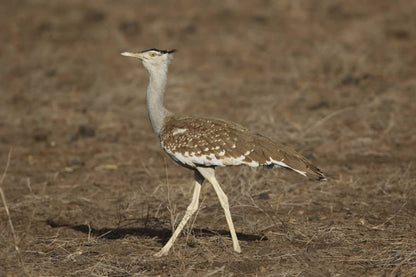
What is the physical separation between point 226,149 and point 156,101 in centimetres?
83

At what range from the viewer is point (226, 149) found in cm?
476

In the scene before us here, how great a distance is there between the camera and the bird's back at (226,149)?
15.5 ft

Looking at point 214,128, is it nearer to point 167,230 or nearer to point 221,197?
point 221,197

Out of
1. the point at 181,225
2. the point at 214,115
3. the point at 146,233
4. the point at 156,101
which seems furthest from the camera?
the point at 214,115

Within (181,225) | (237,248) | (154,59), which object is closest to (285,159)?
(237,248)

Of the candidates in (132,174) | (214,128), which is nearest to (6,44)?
(132,174)

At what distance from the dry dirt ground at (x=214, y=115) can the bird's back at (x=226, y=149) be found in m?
0.47

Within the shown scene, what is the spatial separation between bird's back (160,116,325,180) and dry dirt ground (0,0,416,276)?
47 centimetres

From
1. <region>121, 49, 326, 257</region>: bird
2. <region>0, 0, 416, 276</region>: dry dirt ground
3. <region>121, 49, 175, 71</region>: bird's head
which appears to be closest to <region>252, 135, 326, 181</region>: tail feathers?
<region>121, 49, 326, 257</region>: bird

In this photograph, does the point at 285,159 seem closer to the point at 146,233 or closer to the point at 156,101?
the point at 156,101

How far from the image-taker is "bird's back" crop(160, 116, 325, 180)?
4.73 metres

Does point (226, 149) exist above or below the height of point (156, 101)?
below

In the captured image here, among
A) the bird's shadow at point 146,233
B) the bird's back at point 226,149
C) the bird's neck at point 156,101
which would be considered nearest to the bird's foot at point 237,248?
the bird's shadow at point 146,233

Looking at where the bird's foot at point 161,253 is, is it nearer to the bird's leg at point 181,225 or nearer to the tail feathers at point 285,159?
the bird's leg at point 181,225
